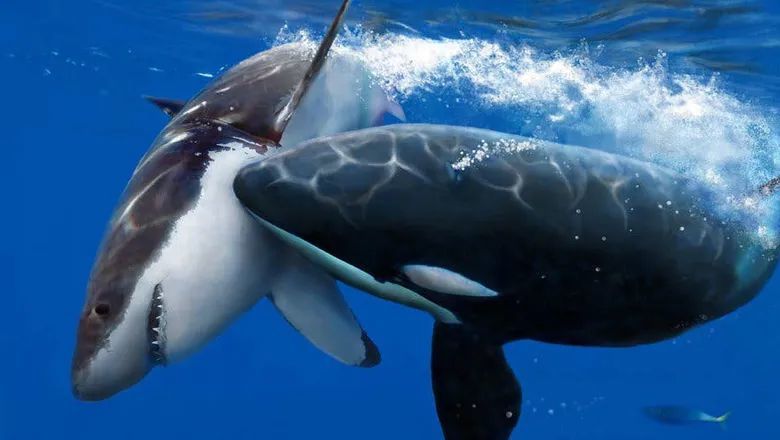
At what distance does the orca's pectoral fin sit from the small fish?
9579 mm

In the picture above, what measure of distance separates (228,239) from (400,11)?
10052 mm

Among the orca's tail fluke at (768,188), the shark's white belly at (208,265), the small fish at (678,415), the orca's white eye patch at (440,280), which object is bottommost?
the small fish at (678,415)

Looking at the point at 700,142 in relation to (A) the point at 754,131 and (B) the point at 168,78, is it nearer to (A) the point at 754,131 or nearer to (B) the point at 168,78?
(A) the point at 754,131

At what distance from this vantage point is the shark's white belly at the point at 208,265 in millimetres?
3588

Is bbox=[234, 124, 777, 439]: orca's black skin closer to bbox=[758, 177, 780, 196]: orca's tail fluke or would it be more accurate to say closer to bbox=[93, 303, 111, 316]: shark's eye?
bbox=[93, 303, 111, 316]: shark's eye

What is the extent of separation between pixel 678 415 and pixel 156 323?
11.6 m

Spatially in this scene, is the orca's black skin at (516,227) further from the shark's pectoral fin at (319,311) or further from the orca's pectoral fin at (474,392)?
the shark's pectoral fin at (319,311)

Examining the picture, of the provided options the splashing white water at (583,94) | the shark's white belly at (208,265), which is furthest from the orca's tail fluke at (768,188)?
the splashing white water at (583,94)

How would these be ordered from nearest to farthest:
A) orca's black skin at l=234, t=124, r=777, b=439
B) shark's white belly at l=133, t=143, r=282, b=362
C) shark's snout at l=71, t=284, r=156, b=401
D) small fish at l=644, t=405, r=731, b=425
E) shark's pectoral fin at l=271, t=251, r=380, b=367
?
orca's black skin at l=234, t=124, r=777, b=439, shark's snout at l=71, t=284, r=156, b=401, shark's white belly at l=133, t=143, r=282, b=362, shark's pectoral fin at l=271, t=251, r=380, b=367, small fish at l=644, t=405, r=731, b=425

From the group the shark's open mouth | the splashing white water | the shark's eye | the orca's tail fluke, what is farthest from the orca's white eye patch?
the splashing white water

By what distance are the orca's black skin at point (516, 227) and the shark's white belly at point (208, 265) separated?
35 centimetres

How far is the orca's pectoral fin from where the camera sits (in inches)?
167

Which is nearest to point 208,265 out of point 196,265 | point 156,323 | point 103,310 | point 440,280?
point 196,265

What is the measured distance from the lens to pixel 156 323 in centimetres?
357
